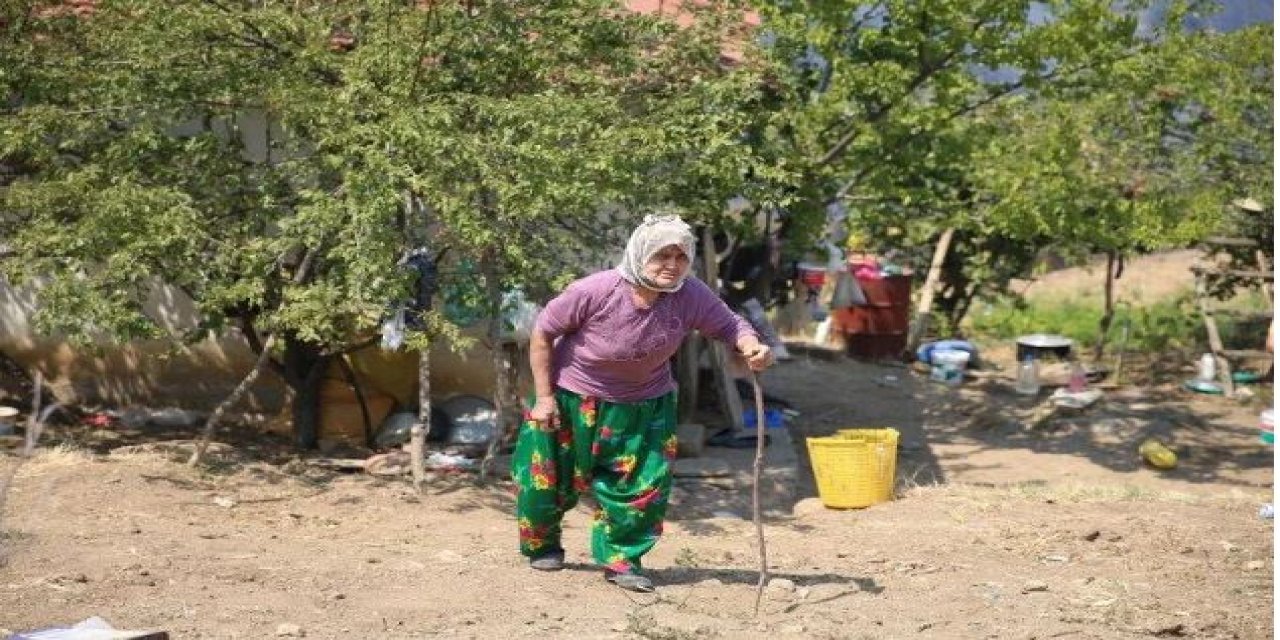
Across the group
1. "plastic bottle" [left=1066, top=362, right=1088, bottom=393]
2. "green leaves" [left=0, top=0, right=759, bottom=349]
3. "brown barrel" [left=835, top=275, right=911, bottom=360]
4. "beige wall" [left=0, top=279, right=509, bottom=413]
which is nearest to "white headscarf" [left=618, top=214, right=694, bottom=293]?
"green leaves" [left=0, top=0, right=759, bottom=349]

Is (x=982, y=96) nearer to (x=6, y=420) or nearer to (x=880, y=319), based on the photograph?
(x=880, y=319)

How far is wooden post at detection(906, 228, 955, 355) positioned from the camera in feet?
63.7

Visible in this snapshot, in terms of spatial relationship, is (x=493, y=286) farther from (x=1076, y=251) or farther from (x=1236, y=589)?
(x=1076, y=251)

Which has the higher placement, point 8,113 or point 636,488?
point 8,113

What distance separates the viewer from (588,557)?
7875mm

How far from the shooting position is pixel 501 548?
807 cm

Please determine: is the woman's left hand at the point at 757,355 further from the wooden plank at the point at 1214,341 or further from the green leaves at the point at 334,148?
the wooden plank at the point at 1214,341

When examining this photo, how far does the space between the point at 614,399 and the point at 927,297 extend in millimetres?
13087

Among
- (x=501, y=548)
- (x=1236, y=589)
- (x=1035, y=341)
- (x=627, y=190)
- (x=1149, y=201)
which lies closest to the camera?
(x=1236, y=589)

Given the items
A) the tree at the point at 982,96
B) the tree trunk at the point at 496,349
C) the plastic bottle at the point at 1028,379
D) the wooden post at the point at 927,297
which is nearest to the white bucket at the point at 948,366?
the plastic bottle at the point at 1028,379

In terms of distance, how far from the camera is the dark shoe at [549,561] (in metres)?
7.10

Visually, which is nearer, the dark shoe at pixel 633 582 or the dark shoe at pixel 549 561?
the dark shoe at pixel 633 582

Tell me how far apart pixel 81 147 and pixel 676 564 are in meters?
4.39

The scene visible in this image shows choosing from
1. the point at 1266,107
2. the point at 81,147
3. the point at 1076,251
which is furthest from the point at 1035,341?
the point at 81,147
